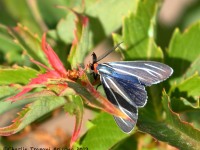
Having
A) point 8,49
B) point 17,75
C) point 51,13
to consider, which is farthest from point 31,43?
point 51,13

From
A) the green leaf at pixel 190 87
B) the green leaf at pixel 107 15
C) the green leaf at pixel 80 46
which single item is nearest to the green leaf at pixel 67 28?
→ the green leaf at pixel 107 15

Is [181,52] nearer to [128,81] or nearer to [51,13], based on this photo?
[128,81]

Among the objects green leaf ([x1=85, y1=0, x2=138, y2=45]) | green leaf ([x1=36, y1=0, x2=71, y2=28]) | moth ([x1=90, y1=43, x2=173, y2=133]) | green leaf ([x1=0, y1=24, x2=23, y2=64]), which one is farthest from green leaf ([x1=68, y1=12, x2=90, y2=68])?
green leaf ([x1=36, y1=0, x2=71, y2=28])

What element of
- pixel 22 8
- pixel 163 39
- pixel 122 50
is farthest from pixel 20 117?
pixel 163 39

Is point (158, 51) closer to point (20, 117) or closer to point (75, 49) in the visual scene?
point (75, 49)

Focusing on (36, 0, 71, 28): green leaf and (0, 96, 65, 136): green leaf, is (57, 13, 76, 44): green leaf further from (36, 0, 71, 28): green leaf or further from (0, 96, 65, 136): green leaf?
(0, 96, 65, 136): green leaf
